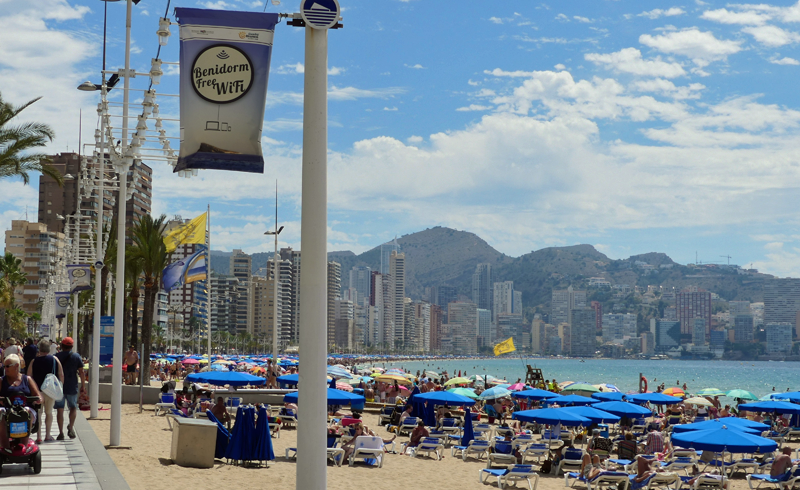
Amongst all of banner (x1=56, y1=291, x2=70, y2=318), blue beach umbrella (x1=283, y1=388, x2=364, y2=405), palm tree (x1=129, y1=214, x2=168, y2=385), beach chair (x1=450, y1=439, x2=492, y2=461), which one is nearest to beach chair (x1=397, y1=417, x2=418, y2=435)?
beach chair (x1=450, y1=439, x2=492, y2=461)

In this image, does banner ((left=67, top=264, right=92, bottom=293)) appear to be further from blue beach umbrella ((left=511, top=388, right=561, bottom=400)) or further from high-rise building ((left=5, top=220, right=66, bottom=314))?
high-rise building ((left=5, top=220, right=66, bottom=314))

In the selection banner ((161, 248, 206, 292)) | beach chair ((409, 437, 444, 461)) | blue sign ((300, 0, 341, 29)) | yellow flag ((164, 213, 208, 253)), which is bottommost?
beach chair ((409, 437, 444, 461))

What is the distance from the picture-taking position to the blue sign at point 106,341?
17.3m

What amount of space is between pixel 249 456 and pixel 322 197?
30.5 ft

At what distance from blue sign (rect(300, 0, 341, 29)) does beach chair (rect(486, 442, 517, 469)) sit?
12762 millimetres

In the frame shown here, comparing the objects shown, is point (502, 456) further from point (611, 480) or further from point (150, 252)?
point (150, 252)

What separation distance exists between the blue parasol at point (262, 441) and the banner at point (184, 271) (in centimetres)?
1508

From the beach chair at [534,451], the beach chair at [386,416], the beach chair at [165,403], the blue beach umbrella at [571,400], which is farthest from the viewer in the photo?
the beach chair at [386,416]

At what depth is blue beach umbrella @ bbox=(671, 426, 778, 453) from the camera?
14703 millimetres

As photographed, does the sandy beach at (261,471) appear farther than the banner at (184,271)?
No

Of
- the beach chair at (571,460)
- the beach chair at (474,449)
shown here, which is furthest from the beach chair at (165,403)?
the beach chair at (571,460)

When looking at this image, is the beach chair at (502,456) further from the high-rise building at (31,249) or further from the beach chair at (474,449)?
the high-rise building at (31,249)

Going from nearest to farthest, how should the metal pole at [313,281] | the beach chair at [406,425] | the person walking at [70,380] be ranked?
the metal pole at [313,281]
the person walking at [70,380]
the beach chair at [406,425]

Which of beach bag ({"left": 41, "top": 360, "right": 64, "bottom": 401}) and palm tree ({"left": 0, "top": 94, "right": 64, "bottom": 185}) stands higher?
palm tree ({"left": 0, "top": 94, "right": 64, "bottom": 185})
